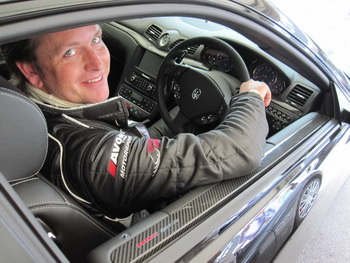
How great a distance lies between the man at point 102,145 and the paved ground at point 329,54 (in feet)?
2.39

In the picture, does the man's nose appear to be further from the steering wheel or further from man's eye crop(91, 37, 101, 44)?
the steering wheel

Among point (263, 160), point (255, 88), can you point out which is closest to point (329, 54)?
point (255, 88)

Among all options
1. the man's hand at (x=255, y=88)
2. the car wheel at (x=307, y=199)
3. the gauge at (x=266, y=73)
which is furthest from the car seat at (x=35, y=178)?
the gauge at (x=266, y=73)

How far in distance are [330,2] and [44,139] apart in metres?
6.55

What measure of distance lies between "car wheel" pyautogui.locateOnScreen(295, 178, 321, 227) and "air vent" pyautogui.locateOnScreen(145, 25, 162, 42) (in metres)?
1.64

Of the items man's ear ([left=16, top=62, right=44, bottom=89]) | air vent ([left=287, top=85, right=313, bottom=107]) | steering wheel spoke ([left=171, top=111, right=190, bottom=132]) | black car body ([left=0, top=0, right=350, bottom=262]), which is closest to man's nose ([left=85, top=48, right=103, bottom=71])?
man's ear ([left=16, top=62, right=44, bottom=89])

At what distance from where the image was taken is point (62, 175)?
41.8 inches

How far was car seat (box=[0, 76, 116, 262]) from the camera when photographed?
69 cm

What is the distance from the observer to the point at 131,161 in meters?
1.05

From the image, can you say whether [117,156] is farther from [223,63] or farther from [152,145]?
[223,63]

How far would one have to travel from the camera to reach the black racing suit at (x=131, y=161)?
104cm

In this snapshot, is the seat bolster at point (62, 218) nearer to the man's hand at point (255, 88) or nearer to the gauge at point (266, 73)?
the man's hand at point (255, 88)

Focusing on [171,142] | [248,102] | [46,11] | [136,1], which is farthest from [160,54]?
[46,11]

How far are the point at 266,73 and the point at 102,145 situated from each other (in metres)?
1.26
